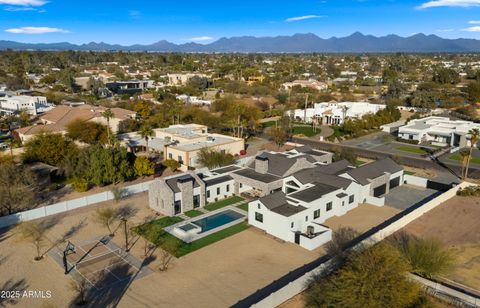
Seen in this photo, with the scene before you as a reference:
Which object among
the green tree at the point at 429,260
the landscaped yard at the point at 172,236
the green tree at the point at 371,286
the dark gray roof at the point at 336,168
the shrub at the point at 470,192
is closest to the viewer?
the green tree at the point at 371,286

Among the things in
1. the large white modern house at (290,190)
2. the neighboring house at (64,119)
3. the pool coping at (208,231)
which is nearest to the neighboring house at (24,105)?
the neighboring house at (64,119)

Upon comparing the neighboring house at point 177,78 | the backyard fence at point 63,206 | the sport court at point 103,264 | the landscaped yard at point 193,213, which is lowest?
the landscaped yard at point 193,213

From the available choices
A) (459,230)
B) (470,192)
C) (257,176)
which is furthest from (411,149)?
(257,176)

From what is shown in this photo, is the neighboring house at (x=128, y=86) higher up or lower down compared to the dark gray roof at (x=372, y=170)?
higher up

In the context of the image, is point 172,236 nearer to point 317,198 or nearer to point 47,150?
point 317,198

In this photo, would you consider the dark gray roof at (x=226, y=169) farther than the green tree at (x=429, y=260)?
Yes

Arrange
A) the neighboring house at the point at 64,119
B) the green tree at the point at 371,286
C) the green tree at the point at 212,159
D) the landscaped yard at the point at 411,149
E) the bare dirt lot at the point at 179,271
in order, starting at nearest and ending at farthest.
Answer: the green tree at the point at 371,286 → the bare dirt lot at the point at 179,271 → the green tree at the point at 212,159 → the neighboring house at the point at 64,119 → the landscaped yard at the point at 411,149

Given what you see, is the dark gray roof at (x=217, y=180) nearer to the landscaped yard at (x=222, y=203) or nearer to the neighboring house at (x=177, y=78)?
the landscaped yard at (x=222, y=203)
